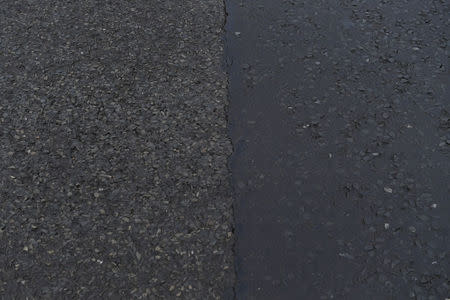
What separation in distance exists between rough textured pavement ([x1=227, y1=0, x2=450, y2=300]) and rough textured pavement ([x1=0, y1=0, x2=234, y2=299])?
0.19 metres

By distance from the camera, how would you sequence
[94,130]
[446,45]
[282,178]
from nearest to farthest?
[282,178], [94,130], [446,45]

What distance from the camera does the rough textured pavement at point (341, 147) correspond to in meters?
2.70

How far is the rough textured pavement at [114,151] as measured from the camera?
270 cm

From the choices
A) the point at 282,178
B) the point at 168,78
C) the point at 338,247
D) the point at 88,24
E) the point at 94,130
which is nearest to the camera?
the point at 338,247

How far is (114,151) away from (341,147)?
134cm

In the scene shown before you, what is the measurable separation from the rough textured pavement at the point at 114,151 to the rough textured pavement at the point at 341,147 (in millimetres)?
185

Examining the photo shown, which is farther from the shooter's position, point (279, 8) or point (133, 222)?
point (279, 8)

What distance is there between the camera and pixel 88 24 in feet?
14.0

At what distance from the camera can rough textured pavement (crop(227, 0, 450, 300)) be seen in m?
2.70

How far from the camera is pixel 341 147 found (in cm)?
328

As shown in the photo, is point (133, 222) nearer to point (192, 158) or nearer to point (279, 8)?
point (192, 158)

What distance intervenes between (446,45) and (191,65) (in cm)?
184

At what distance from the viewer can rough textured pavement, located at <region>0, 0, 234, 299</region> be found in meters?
2.70

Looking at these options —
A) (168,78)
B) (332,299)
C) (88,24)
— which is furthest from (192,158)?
(88,24)
